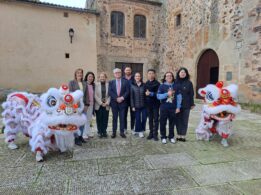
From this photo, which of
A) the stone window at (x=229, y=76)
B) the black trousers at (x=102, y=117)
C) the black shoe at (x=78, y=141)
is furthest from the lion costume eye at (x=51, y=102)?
the stone window at (x=229, y=76)

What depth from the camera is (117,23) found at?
11.7 m

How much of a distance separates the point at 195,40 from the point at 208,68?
5.15 ft

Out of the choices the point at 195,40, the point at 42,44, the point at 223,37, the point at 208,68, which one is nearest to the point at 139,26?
the point at 195,40

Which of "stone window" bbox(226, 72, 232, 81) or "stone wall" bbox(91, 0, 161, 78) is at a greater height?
"stone wall" bbox(91, 0, 161, 78)

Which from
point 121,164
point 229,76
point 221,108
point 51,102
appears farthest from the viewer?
point 229,76

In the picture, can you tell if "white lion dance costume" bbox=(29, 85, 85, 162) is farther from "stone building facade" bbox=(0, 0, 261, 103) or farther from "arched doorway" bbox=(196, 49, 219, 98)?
"arched doorway" bbox=(196, 49, 219, 98)

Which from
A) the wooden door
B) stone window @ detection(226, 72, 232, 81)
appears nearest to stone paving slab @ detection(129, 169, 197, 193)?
stone window @ detection(226, 72, 232, 81)

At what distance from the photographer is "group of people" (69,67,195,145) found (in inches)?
145

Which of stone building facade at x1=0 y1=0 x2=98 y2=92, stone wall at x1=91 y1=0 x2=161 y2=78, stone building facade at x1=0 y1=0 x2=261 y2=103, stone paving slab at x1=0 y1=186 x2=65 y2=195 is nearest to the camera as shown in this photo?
stone paving slab at x1=0 y1=186 x2=65 y2=195

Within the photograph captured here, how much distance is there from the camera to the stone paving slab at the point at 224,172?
7.83 ft

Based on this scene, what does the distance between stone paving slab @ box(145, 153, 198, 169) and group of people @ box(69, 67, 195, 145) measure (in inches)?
25.2

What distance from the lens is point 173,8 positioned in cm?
1152

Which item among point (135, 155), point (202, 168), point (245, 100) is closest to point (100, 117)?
point (135, 155)

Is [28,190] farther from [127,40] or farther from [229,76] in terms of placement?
[127,40]
